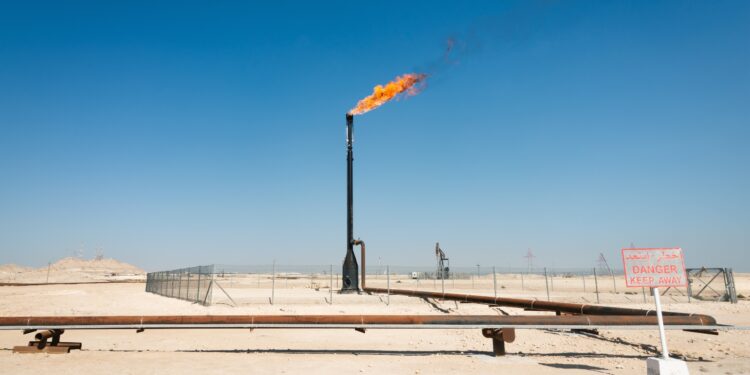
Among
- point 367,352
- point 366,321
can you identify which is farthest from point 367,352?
point 366,321

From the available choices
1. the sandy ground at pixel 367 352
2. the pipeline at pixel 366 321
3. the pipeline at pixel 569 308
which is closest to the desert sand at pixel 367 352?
the sandy ground at pixel 367 352

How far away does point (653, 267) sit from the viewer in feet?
27.6

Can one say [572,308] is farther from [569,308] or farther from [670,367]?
[670,367]

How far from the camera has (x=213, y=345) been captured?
452 inches

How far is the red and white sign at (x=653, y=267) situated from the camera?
327 inches

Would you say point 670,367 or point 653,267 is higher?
point 653,267

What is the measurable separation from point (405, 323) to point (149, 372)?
5.61 metres

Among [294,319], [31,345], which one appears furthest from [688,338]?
[31,345]

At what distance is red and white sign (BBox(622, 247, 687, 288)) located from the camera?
8.30 metres

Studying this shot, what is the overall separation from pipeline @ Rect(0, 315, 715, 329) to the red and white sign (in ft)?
7.40

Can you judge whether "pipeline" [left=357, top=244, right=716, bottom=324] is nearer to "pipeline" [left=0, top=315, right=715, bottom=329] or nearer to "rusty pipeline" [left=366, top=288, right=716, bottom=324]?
"rusty pipeline" [left=366, top=288, right=716, bottom=324]

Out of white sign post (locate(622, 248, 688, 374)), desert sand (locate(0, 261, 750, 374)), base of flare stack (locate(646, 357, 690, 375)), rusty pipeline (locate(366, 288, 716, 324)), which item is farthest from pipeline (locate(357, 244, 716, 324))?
base of flare stack (locate(646, 357, 690, 375))

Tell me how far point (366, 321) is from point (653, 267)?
6.43m

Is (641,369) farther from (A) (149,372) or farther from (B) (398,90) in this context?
(B) (398,90)
